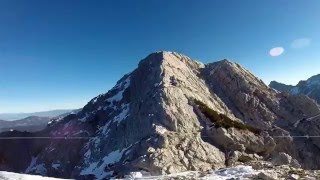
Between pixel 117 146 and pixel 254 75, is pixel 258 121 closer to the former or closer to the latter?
pixel 254 75

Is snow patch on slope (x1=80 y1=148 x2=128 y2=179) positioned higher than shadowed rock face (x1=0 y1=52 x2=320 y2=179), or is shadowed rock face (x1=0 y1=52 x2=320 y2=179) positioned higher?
shadowed rock face (x1=0 y1=52 x2=320 y2=179)

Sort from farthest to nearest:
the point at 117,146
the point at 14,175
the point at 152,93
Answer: the point at 152,93
the point at 117,146
the point at 14,175

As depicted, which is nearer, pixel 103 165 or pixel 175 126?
pixel 175 126

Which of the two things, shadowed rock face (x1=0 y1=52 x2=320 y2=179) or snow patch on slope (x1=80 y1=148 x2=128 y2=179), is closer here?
shadowed rock face (x1=0 y1=52 x2=320 y2=179)

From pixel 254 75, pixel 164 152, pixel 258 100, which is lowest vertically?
pixel 164 152

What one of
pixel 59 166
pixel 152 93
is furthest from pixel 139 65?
pixel 59 166

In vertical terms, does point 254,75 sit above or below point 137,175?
above

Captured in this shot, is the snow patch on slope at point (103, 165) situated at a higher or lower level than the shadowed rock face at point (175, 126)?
lower

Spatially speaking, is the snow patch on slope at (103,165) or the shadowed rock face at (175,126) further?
the snow patch on slope at (103,165)
